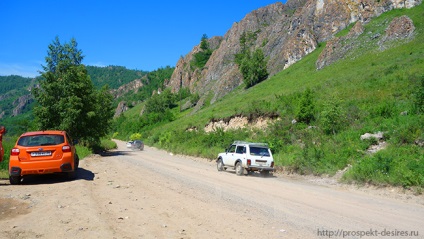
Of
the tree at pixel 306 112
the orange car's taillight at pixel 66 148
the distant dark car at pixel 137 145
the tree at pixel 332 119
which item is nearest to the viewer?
the orange car's taillight at pixel 66 148

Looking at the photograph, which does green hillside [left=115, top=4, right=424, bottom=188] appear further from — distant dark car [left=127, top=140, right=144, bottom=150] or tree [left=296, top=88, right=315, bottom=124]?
distant dark car [left=127, top=140, right=144, bottom=150]

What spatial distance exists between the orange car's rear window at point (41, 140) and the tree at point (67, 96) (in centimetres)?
1743

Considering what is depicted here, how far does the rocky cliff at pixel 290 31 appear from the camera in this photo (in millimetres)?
75400

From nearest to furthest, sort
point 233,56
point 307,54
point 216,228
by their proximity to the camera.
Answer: point 216,228 < point 307,54 < point 233,56

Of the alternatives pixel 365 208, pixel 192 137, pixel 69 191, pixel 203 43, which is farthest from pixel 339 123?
pixel 203 43

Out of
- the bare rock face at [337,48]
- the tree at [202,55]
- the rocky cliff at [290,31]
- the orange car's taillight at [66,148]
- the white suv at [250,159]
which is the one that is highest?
the tree at [202,55]

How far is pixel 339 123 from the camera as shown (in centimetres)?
2258

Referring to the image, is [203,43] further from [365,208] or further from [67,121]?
[365,208]

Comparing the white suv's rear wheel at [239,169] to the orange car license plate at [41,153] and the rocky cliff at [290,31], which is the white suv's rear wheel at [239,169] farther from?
the rocky cliff at [290,31]

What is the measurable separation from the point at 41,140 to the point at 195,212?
7221mm

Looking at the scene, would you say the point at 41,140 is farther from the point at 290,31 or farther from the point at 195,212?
the point at 290,31

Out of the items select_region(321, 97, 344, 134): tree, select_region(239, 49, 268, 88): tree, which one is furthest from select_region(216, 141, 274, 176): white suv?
select_region(239, 49, 268, 88): tree

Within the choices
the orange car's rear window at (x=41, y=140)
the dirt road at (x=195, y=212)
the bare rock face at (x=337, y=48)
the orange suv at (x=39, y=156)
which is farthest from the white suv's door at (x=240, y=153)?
the bare rock face at (x=337, y=48)

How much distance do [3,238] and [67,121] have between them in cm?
2470
